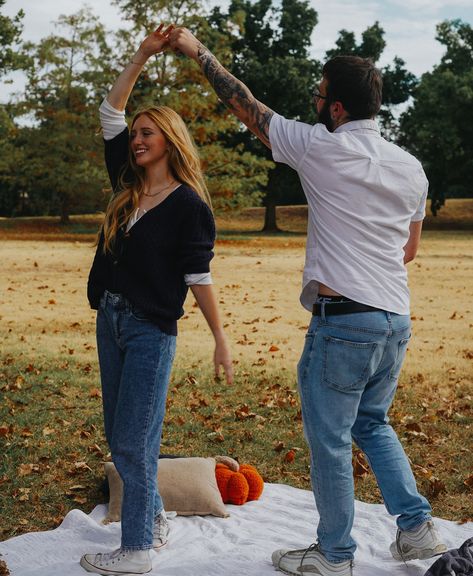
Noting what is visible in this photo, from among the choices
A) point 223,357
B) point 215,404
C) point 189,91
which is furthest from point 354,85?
point 189,91

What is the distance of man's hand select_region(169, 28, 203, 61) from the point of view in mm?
3742

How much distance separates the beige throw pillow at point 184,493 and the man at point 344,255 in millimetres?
1189

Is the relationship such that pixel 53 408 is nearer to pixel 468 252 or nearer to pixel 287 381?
pixel 287 381

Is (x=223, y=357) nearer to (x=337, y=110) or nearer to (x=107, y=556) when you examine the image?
(x=107, y=556)

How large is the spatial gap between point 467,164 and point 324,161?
142ft

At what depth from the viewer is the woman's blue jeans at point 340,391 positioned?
341cm

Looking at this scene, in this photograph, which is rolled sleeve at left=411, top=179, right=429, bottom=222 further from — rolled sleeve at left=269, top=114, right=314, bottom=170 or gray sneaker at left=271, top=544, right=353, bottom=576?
gray sneaker at left=271, top=544, right=353, bottom=576

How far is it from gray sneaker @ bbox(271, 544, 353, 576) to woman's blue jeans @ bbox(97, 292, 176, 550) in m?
0.61

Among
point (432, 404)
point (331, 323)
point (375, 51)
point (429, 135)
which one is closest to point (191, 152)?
point (331, 323)

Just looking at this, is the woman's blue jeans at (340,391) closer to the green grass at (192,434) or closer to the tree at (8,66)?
the green grass at (192,434)

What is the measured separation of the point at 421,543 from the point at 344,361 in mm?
1073

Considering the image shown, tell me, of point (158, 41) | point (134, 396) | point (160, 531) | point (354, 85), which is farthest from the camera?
point (160, 531)

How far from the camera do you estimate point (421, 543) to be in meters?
3.88

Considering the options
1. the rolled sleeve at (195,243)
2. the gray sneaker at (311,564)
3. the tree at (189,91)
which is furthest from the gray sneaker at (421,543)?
the tree at (189,91)
